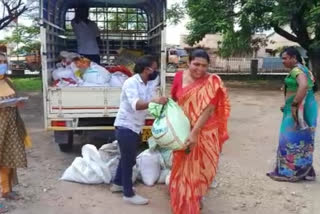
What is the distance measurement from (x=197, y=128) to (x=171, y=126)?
0.72ft

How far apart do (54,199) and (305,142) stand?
292 centimetres

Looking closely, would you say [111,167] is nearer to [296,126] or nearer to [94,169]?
[94,169]

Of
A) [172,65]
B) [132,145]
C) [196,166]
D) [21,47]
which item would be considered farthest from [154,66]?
[21,47]

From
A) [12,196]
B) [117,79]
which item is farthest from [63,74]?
[12,196]

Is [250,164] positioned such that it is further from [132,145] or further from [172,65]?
[172,65]

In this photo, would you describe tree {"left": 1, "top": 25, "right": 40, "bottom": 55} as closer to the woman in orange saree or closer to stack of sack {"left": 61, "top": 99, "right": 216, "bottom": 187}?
stack of sack {"left": 61, "top": 99, "right": 216, "bottom": 187}

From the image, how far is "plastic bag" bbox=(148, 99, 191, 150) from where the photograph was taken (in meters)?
3.67

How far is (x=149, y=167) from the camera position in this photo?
5262 millimetres

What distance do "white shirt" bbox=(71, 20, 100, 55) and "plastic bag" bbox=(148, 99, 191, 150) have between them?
449 centimetres

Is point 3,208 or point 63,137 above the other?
point 63,137

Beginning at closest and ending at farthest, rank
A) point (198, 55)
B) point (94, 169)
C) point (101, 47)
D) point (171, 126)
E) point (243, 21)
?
point (171, 126) → point (198, 55) → point (94, 169) → point (101, 47) → point (243, 21)

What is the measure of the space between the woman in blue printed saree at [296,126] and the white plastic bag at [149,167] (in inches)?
56.8

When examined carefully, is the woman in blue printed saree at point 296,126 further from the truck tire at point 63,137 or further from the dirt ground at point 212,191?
the truck tire at point 63,137

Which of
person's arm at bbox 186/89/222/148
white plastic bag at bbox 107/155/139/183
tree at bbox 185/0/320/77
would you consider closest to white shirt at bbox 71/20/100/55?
white plastic bag at bbox 107/155/139/183
